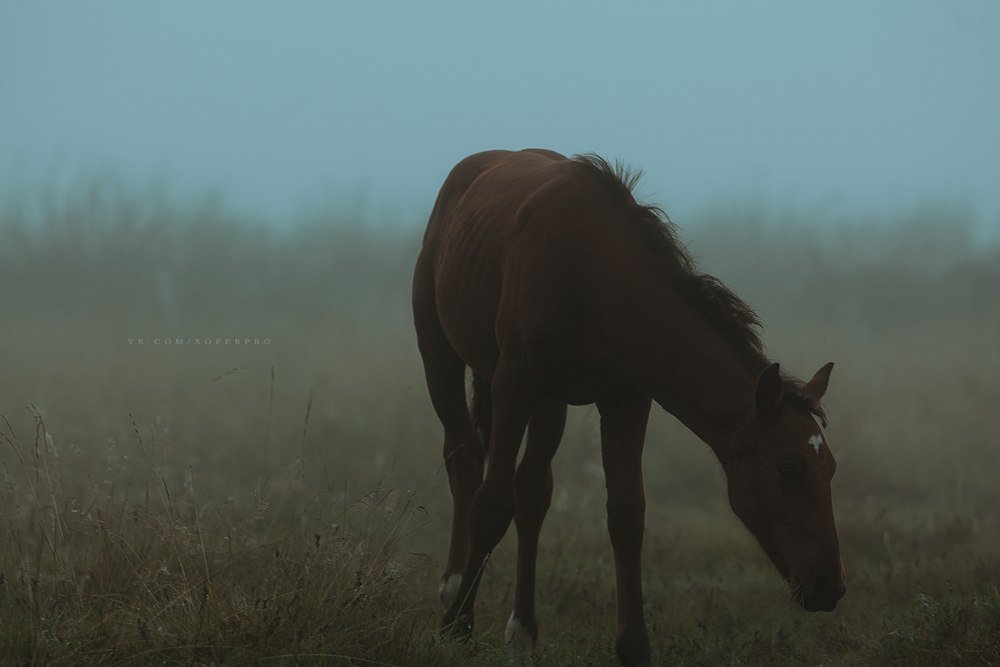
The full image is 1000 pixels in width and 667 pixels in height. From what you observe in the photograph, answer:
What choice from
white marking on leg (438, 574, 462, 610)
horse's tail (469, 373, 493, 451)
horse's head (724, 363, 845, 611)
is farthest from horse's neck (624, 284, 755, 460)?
horse's tail (469, 373, 493, 451)

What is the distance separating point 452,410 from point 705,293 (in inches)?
92.6

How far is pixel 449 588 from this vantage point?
6.06 m

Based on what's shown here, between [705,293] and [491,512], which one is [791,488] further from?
[491,512]

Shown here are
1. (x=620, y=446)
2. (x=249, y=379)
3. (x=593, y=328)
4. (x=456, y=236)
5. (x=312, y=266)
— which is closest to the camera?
(x=593, y=328)

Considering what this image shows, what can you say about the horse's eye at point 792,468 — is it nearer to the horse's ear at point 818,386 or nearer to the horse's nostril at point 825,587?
the horse's ear at point 818,386

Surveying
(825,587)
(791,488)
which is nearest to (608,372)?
(791,488)

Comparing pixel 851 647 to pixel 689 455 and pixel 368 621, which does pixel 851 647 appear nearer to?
pixel 368 621

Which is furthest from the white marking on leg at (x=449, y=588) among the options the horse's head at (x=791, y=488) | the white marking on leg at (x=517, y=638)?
the horse's head at (x=791, y=488)

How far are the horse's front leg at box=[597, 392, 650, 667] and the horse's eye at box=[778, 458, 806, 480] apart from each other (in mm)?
1110

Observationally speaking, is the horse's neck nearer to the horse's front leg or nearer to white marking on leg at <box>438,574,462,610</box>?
the horse's front leg

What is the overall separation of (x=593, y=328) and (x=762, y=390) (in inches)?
38.1

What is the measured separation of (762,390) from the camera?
4.21 m

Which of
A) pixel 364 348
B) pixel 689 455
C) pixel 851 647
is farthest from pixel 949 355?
pixel 851 647

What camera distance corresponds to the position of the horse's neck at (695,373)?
4.50 meters
